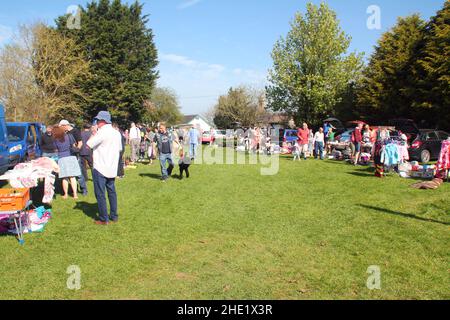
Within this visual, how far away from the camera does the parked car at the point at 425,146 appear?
16797 mm

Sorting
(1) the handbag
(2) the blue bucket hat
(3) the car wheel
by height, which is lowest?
(3) the car wheel

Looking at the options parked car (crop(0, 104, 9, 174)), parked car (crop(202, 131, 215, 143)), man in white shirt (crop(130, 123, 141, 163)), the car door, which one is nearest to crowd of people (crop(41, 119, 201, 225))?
parked car (crop(0, 104, 9, 174))

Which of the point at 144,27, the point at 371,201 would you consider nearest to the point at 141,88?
the point at 144,27

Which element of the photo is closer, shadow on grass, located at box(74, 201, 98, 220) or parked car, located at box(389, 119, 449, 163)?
shadow on grass, located at box(74, 201, 98, 220)

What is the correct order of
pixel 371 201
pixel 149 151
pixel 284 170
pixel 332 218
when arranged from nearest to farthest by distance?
pixel 332 218
pixel 371 201
pixel 284 170
pixel 149 151

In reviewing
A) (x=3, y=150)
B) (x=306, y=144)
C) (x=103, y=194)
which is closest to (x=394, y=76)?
(x=306, y=144)

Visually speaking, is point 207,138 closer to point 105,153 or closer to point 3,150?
point 3,150

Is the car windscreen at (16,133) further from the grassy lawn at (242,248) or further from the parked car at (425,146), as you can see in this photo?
the parked car at (425,146)

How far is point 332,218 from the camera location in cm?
778

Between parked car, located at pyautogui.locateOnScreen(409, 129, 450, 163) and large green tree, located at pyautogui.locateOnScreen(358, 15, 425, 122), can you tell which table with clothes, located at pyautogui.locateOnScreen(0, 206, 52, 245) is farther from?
large green tree, located at pyautogui.locateOnScreen(358, 15, 425, 122)

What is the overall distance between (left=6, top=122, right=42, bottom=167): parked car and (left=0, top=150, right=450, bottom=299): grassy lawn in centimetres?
500

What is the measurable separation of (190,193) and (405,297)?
6.98 metres

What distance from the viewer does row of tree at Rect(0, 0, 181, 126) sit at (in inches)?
1082
